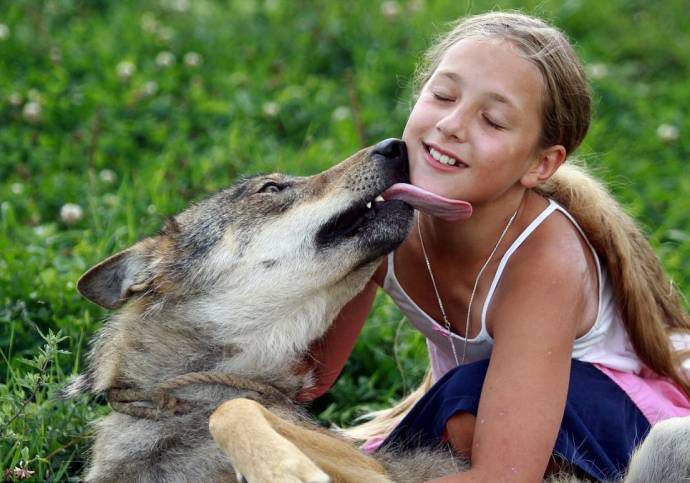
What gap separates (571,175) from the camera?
4109 millimetres

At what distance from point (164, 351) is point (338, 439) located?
28.0 inches

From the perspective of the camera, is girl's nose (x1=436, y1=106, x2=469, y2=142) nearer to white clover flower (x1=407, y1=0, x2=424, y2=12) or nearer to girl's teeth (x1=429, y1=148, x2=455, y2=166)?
girl's teeth (x1=429, y1=148, x2=455, y2=166)

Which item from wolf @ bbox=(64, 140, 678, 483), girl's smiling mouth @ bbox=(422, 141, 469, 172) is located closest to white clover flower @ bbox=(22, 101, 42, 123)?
wolf @ bbox=(64, 140, 678, 483)

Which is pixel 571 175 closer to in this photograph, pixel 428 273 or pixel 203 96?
pixel 428 273

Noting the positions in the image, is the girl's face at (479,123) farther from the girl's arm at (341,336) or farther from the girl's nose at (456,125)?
the girl's arm at (341,336)

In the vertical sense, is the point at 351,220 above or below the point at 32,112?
above

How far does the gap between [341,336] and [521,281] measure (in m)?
0.90

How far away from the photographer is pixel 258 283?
12.2 ft

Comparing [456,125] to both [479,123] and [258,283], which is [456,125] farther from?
[258,283]

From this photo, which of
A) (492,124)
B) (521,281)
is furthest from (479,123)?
(521,281)

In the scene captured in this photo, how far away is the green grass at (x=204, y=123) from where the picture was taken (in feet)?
15.4

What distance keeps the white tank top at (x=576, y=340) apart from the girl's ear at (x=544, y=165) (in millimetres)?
135

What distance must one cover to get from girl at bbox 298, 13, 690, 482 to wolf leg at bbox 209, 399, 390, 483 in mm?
357

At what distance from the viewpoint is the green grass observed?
15.4ft
